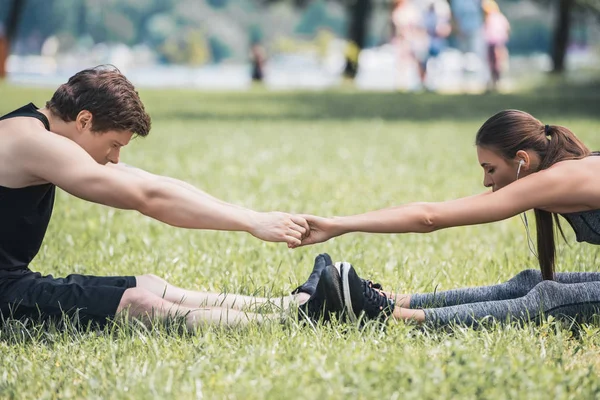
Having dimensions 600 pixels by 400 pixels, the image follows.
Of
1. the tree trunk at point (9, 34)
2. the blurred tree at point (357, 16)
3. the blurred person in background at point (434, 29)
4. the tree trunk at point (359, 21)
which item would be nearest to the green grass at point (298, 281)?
the blurred person in background at point (434, 29)

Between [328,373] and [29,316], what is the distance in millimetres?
1510

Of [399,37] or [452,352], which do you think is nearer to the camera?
[452,352]

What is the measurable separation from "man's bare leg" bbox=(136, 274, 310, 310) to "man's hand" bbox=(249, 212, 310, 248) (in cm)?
28

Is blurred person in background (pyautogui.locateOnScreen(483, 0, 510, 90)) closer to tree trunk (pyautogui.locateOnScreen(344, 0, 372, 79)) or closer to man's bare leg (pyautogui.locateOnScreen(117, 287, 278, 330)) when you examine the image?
tree trunk (pyautogui.locateOnScreen(344, 0, 372, 79))

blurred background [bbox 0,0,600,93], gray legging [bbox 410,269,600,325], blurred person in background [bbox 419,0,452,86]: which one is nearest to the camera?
gray legging [bbox 410,269,600,325]

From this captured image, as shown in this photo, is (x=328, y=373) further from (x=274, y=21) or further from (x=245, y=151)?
(x=274, y=21)

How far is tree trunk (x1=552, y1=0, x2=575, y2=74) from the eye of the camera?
3554 centimetres

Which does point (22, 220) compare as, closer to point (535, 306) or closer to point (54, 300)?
point (54, 300)

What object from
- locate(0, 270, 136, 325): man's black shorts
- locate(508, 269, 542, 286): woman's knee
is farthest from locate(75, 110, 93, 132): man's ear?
locate(508, 269, 542, 286): woman's knee

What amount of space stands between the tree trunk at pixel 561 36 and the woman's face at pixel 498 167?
3228 centimetres

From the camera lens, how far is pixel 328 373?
3068 mm

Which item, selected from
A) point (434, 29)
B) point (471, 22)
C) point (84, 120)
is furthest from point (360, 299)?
point (471, 22)

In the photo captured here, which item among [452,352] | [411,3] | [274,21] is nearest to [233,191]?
[452,352]

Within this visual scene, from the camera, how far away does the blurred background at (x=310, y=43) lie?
90.7 feet
